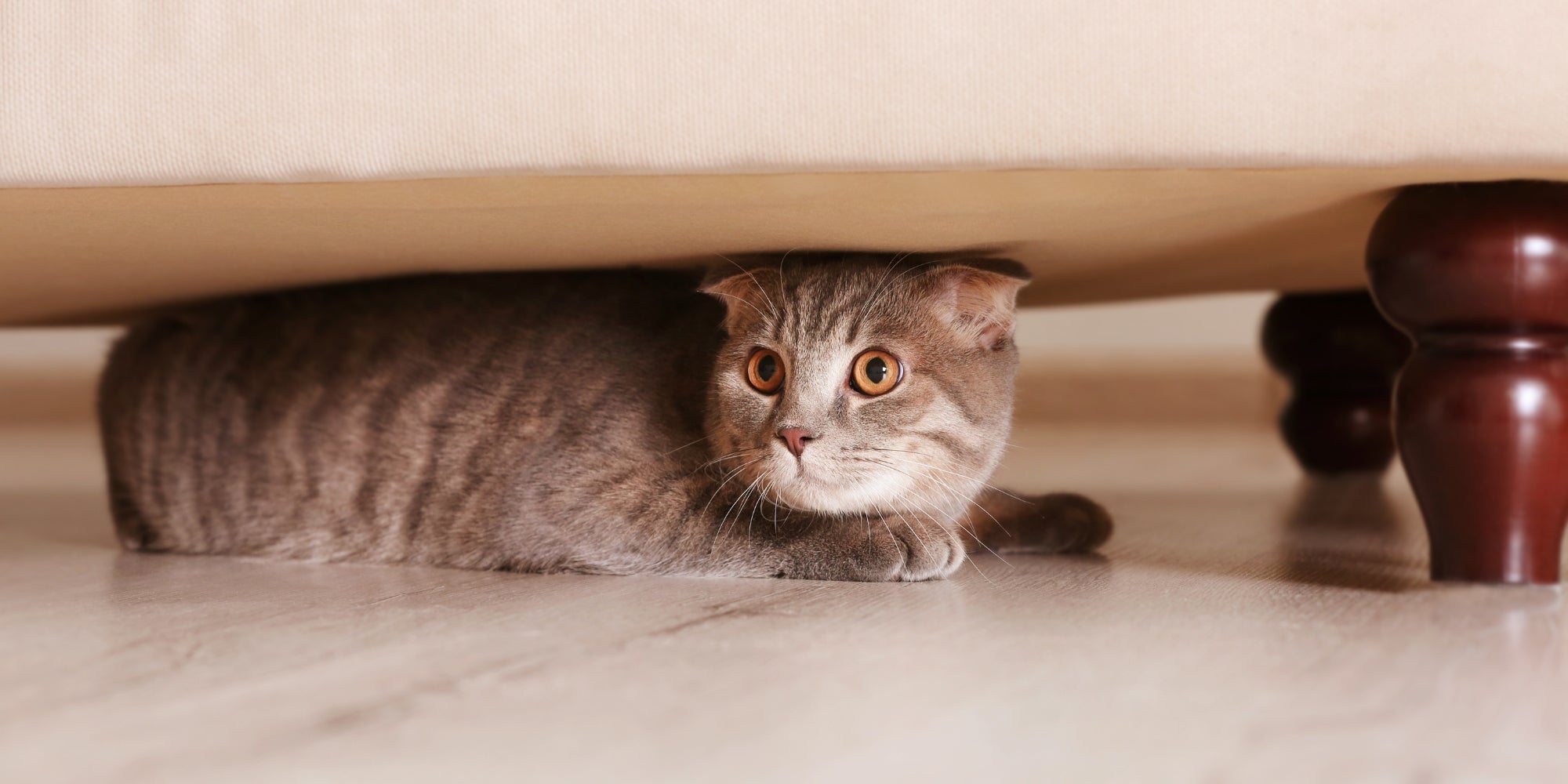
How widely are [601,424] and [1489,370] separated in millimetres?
919

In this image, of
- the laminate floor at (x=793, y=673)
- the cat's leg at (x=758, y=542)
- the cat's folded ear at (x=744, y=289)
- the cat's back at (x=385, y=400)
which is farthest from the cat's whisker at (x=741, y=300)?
the laminate floor at (x=793, y=673)

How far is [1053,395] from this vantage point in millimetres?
3736

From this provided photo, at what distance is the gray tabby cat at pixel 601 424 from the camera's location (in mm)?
1394

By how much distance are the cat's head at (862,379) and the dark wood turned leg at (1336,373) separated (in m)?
1.04

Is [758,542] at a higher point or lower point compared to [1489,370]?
lower

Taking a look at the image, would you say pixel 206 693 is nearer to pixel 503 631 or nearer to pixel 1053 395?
pixel 503 631

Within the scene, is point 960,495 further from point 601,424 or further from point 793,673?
point 793,673

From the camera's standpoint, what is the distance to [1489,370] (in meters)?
1.14

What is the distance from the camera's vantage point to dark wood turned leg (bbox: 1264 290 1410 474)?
2.28m

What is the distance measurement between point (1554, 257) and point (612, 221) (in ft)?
2.78

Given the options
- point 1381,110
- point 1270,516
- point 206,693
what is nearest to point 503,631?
point 206,693

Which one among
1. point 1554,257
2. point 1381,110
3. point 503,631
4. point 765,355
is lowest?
point 503,631

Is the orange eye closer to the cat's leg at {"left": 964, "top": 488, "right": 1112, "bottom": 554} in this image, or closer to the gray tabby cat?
the gray tabby cat

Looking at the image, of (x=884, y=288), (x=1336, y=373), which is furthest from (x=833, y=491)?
(x=1336, y=373)
